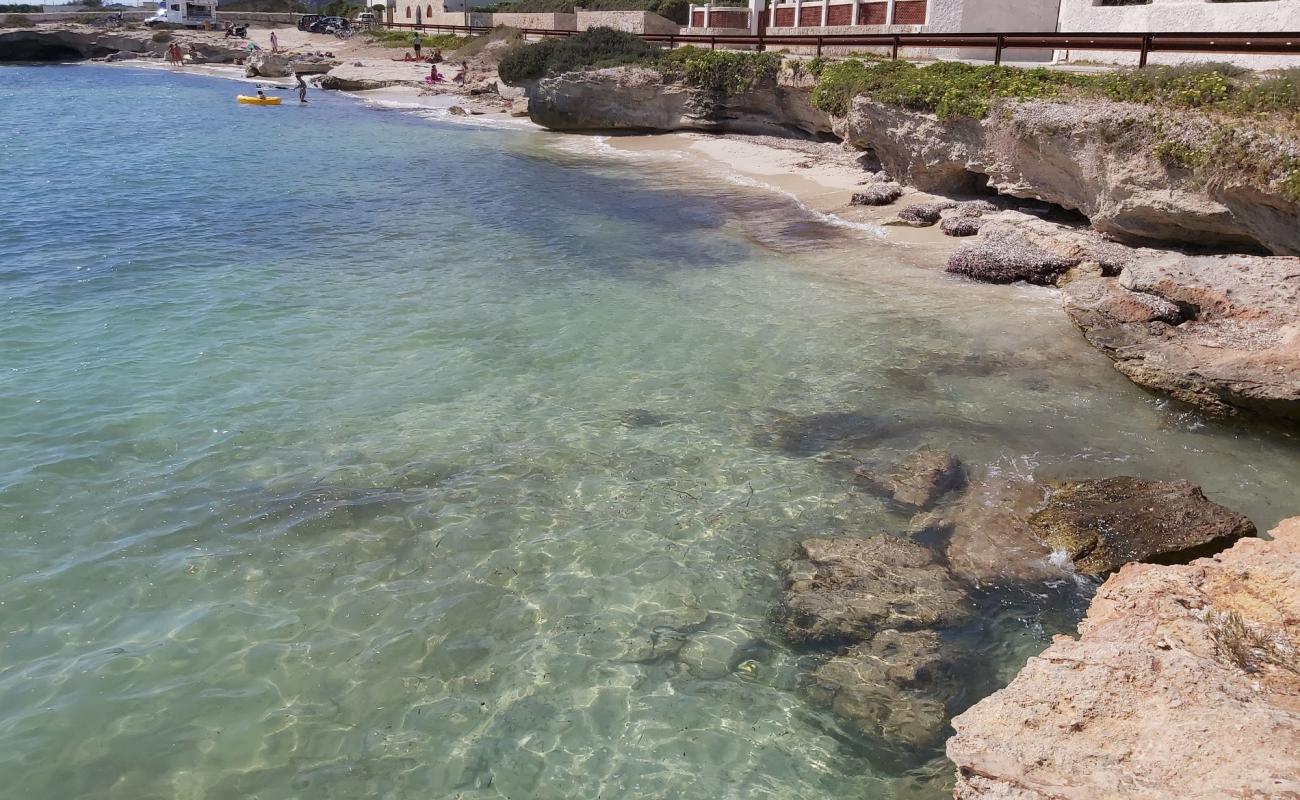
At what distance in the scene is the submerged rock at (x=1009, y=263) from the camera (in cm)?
1480

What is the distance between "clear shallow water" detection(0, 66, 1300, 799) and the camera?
555 centimetres

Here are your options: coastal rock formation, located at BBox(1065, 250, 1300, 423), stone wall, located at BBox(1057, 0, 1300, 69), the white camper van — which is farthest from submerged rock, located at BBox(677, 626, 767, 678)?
the white camper van

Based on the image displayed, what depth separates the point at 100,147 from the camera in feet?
99.1

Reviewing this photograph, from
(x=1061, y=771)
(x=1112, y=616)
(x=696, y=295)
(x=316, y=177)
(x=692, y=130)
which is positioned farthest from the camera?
(x=692, y=130)

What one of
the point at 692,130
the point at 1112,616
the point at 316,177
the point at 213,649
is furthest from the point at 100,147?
the point at 1112,616

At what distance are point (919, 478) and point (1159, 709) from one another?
4.55 metres

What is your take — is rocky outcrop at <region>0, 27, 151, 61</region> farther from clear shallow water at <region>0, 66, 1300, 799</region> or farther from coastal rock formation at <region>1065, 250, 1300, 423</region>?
coastal rock formation at <region>1065, 250, 1300, 423</region>

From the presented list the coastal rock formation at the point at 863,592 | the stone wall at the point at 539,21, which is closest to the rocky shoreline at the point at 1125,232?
the coastal rock formation at the point at 863,592

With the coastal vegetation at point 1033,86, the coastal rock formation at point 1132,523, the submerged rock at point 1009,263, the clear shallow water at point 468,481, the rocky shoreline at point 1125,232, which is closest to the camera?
the clear shallow water at point 468,481

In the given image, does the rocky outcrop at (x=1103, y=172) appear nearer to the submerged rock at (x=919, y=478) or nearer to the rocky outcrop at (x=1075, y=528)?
the rocky outcrop at (x=1075, y=528)

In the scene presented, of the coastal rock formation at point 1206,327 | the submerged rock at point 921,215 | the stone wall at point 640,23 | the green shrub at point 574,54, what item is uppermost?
the stone wall at point 640,23

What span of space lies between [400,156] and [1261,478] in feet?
90.7

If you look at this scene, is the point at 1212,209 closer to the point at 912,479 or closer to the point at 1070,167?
the point at 1070,167

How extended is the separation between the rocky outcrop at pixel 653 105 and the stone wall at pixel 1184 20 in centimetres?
844
